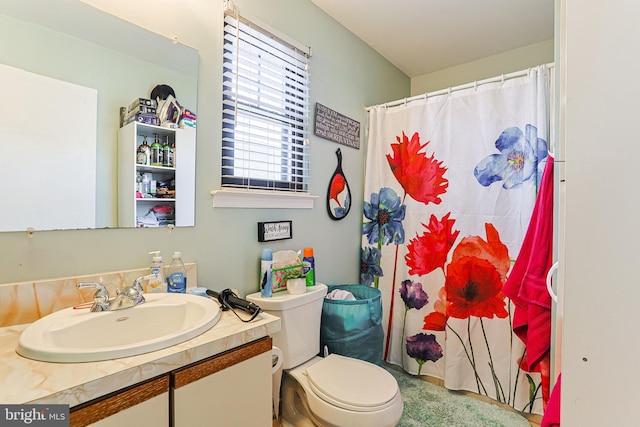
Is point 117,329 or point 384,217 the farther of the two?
point 384,217

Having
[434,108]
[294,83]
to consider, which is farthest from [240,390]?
[434,108]

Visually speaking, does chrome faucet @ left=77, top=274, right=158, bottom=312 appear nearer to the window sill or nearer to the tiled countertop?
the tiled countertop

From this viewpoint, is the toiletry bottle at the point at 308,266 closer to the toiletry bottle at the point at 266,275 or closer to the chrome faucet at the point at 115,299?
the toiletry bottle at the point at 266,275

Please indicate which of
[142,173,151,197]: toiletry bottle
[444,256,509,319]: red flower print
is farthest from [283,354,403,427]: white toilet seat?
[142,173,151,197]: toiletry bottle

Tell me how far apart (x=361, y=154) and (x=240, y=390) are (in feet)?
5.98

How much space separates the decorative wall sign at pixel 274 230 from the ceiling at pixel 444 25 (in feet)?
4.57

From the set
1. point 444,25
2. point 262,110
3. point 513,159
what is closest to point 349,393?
point 262,110

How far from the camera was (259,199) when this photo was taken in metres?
1.59

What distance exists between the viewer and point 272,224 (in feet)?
5.44

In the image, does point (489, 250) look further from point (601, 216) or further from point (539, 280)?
point (601, 216)

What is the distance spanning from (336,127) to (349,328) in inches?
50.5

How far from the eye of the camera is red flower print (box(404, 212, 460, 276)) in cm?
198

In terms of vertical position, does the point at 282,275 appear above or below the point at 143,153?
below

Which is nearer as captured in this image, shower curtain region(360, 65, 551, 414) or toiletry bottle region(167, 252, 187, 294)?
toiletry bottle region(167, 252, 187, 294)
